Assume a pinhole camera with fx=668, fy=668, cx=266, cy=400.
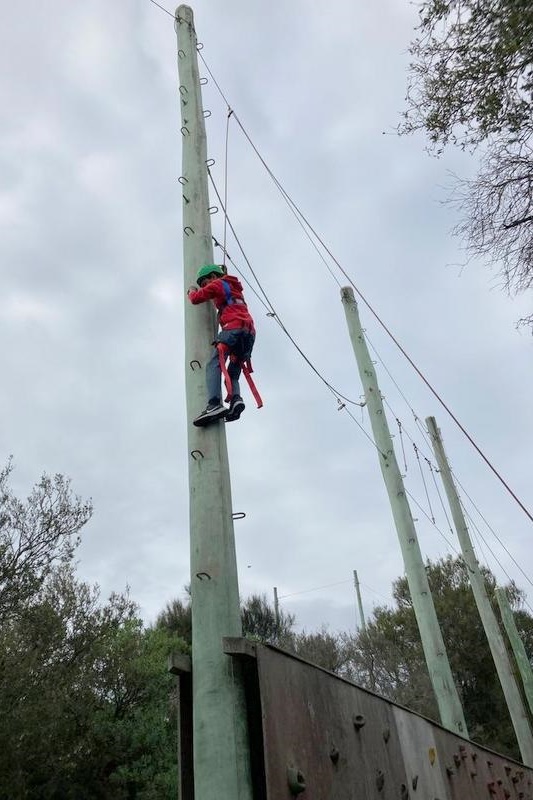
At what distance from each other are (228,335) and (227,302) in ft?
0.85

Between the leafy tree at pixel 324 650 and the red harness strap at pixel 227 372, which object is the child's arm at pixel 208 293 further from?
the leafy tree at pixel 324 650

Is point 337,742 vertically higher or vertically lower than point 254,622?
lower

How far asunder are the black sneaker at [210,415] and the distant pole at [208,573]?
0.13 ft

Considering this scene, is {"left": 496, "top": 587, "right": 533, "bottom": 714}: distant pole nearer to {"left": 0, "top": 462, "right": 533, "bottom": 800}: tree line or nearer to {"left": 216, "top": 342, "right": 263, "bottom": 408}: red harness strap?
{"left": 0, "top": 462, "right": 533, "bottom": 800}: tree line

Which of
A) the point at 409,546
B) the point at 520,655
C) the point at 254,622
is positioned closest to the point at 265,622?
the point at 254,622

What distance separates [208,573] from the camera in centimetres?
338

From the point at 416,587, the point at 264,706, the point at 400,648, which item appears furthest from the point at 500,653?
the point at 400,648

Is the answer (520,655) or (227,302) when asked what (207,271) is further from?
(520,655)

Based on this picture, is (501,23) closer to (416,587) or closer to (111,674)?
(416,587)

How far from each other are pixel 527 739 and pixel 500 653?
1570 millimetres

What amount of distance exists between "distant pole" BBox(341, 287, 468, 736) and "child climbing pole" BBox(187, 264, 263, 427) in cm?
568

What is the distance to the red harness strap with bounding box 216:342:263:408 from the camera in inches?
162

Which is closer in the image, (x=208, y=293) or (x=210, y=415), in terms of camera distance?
(x=210, y=415)

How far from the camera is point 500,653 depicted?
43.9 ft
